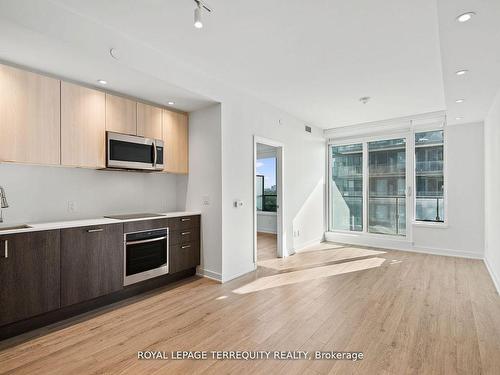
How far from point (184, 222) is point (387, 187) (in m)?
4.66

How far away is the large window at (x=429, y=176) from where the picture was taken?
5293mm

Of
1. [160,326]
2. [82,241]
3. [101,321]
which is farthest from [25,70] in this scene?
[160,326]

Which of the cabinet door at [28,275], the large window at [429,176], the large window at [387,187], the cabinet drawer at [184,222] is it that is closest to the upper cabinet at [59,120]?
the cabinet door at [28,275]

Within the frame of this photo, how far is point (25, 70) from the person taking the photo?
8.45 feet

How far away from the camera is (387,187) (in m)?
5.88

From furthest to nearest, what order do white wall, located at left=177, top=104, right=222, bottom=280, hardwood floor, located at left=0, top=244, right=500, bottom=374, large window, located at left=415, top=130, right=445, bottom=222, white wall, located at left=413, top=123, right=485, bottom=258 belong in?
large window, located at left=415, top=130, right=445, bottom=222 → white wall, located at left=413, top=123, right=485, bottom=258 → white wall, located at left=177, top=104, right=222, bottom=280 → hardwood floor, located at left=0, top=244, right=500, bottom=374

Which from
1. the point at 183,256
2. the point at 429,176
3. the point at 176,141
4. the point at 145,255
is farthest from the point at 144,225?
the point at 429,176

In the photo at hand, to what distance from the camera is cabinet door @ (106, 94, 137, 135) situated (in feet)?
10.0

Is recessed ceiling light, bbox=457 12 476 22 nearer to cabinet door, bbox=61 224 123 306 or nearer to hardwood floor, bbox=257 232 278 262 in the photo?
cabinet door, bbox=61 224 123 306

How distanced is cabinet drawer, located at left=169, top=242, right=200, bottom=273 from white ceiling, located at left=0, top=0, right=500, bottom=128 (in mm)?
2035

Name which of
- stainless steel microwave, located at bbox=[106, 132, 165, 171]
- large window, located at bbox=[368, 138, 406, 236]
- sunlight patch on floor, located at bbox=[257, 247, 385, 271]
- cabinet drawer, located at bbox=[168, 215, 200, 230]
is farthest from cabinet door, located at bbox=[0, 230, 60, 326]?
large window, located at bbox=[368, 138, 406, 236]

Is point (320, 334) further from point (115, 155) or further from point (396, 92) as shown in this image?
point (396, 92)

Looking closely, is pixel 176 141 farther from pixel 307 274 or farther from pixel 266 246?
pixel 266 246

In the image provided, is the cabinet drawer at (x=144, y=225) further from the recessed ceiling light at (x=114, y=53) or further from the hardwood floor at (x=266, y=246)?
the hardwood floor at (x=266, y=246)
